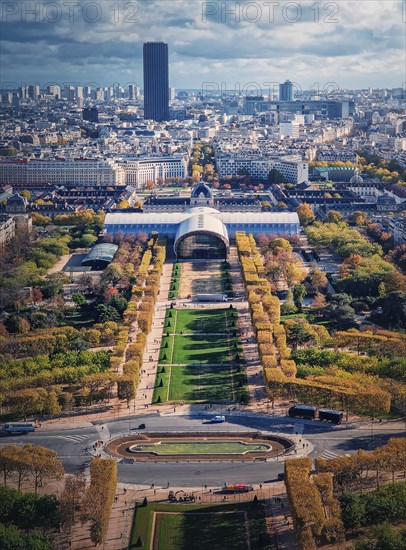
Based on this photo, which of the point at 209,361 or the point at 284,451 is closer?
the point at 284,451

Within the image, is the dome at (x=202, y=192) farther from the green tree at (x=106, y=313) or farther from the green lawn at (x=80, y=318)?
the green tree at (x=106, y=313)

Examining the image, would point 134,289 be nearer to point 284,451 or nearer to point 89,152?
point 284,451

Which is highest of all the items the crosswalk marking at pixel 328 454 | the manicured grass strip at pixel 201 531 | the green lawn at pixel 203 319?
the green lawn at pixel 203 319

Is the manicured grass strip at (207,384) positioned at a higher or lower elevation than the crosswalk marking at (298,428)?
higher

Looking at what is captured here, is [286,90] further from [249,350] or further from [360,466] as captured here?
[360,466]

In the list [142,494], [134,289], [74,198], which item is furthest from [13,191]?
[142,494]

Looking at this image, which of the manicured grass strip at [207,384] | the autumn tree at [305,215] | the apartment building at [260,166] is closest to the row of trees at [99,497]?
the manicured grass strip at [207,384]

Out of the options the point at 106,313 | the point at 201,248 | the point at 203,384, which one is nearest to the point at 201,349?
the point at 203,384
